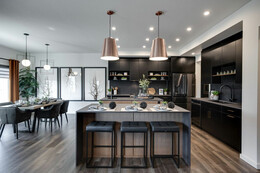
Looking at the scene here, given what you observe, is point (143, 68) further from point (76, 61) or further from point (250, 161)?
point (250, 161)

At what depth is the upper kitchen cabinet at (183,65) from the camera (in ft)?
20.8

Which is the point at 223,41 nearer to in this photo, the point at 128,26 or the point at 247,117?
the point at 247,117

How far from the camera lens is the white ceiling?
2.72m

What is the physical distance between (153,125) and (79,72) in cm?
551

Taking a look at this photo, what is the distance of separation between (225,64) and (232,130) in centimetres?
187

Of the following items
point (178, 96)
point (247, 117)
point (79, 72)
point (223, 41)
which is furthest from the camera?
point (79, 72)

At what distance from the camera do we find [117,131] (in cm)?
280

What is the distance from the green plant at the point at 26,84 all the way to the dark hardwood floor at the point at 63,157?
2.93 meters

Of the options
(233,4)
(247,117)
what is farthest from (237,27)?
(247,117)

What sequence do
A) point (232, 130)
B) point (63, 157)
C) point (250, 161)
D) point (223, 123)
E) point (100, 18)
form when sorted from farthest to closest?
1. point (223, 123)
2. point (100, 18)
3. point (232, 130)
4. point (63, 157)
5. point (250, 161)

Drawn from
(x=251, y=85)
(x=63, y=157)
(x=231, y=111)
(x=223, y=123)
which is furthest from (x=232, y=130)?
(x=63, y=157)

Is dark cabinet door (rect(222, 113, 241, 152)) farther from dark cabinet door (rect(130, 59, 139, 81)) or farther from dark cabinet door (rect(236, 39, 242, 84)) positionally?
dark cabinet door (rect(130, 59, 139, 81))

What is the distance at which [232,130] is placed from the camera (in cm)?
314

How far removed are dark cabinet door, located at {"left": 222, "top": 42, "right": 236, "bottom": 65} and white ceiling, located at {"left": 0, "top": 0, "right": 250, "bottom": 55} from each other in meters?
0.75
